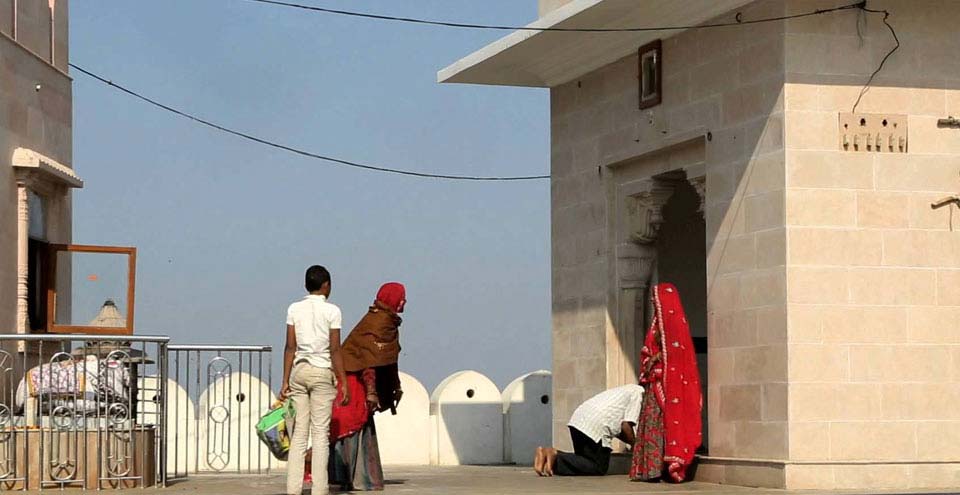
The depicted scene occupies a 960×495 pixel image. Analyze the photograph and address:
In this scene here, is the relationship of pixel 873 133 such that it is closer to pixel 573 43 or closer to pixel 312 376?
pixel 573 43

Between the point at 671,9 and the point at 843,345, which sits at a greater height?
the point at 671,9

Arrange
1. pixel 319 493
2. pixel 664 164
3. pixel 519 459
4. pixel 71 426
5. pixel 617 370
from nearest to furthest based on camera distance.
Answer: pixel 319 493 < pixel 71 426 < pixel 664 164 < pixel 617 370 < pixel 519 459

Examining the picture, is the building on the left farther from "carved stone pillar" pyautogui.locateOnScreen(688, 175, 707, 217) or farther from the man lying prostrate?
"carved stone pillar" pyautogui.locateOnScreen(688, 175, 707, 217)

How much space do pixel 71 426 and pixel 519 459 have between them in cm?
895

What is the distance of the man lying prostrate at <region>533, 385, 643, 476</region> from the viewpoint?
46.8ft

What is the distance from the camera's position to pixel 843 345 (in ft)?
42.1

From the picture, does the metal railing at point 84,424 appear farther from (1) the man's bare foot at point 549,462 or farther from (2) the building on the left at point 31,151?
(1) the man's bare foot at point 549,462

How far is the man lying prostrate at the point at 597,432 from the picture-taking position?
14.2 m

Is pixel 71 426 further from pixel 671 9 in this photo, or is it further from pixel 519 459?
pixel 519 459

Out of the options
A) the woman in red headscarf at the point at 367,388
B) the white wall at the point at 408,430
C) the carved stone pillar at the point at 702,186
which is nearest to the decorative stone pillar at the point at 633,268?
the carved stone pillar at the point at 702,186

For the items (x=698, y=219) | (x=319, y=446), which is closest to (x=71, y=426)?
(x=319, y=446)

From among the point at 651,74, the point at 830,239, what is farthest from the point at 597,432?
the point at 651,74

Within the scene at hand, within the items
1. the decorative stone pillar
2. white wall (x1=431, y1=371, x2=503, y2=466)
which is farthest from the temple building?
white wall (x1=431, y1=371, x2=503, y2=466)

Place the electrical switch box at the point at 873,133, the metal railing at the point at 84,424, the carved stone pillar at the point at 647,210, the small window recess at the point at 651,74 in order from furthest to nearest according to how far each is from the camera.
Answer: the carved stone pillar at the point at 647,210
the small window recess at the point at 651,74
the electrical switch box at the point at 873,133
the metal railing at the point at 84,424
